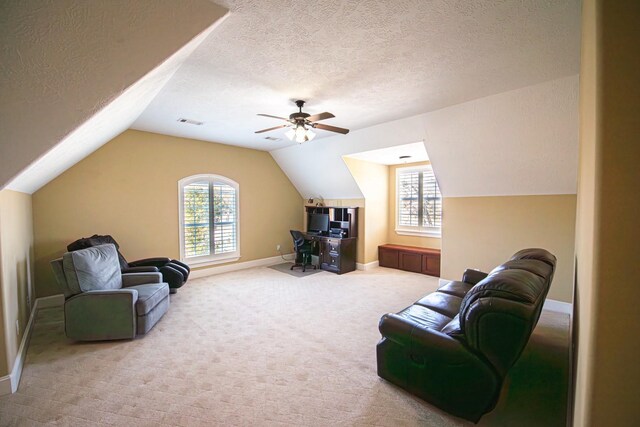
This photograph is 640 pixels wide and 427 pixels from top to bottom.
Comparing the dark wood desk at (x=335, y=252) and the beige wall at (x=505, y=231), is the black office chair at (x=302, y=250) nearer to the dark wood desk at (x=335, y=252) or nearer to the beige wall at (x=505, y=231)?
the dark wood desk at (x=335, y=252)

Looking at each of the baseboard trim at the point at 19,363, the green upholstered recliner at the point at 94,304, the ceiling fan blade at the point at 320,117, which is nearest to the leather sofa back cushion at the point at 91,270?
the green upholstered recliner at the point at 94,304

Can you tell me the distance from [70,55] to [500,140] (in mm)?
4545

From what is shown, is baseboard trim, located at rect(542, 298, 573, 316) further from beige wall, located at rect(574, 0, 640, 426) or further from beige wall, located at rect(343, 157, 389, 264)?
beige wall, located at rect(574, 0, 640, 426)

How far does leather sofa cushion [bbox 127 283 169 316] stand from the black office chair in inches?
114

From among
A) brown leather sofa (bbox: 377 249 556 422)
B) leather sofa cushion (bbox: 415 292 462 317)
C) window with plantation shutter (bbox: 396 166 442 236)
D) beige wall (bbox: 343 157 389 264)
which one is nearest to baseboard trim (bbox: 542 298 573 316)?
leather sofa cushion (bbox: 415 292 462 317)

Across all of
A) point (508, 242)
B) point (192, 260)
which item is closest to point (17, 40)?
point (192, 260)

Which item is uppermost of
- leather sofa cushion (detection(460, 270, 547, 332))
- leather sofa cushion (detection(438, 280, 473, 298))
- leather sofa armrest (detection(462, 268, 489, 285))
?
leather sofa cushion (detection(460, 270, 547, 332))

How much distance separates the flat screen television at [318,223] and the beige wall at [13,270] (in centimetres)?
510

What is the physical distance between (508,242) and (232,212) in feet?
17.8

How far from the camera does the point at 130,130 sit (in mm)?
4758

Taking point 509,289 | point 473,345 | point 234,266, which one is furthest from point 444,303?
point 234,266

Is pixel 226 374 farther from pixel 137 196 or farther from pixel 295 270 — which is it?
pixel 137 196

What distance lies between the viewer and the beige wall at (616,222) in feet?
2.53

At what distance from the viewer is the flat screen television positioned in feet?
22.1
